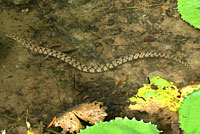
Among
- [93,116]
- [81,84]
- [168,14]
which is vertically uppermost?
[168,14]

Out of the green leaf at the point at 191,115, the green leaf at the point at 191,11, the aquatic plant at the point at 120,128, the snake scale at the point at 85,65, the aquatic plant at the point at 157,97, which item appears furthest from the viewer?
the snake scale at the point at 85,65

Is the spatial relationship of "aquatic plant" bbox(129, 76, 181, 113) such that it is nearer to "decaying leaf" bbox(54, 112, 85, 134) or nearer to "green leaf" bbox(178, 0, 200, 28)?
"decaying leaf" bbox(54, 112, 85, 134)

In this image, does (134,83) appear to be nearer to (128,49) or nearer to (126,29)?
(128,49)

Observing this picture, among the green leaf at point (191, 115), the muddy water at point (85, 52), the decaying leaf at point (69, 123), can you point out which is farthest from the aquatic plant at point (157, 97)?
the decaying leaf at point (69, 123)

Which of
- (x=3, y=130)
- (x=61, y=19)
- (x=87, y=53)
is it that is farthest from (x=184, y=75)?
(x=3, y=130)

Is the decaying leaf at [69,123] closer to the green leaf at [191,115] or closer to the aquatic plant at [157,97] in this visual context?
the aquatic plant at [157,97]

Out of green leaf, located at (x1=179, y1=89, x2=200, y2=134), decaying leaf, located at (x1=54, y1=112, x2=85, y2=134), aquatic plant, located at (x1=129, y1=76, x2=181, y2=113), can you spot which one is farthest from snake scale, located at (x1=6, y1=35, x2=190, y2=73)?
green leaf, located at (x1=179, y1=89, x2=200, y2=134)

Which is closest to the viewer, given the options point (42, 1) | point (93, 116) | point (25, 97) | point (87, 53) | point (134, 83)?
point (93, 116)
